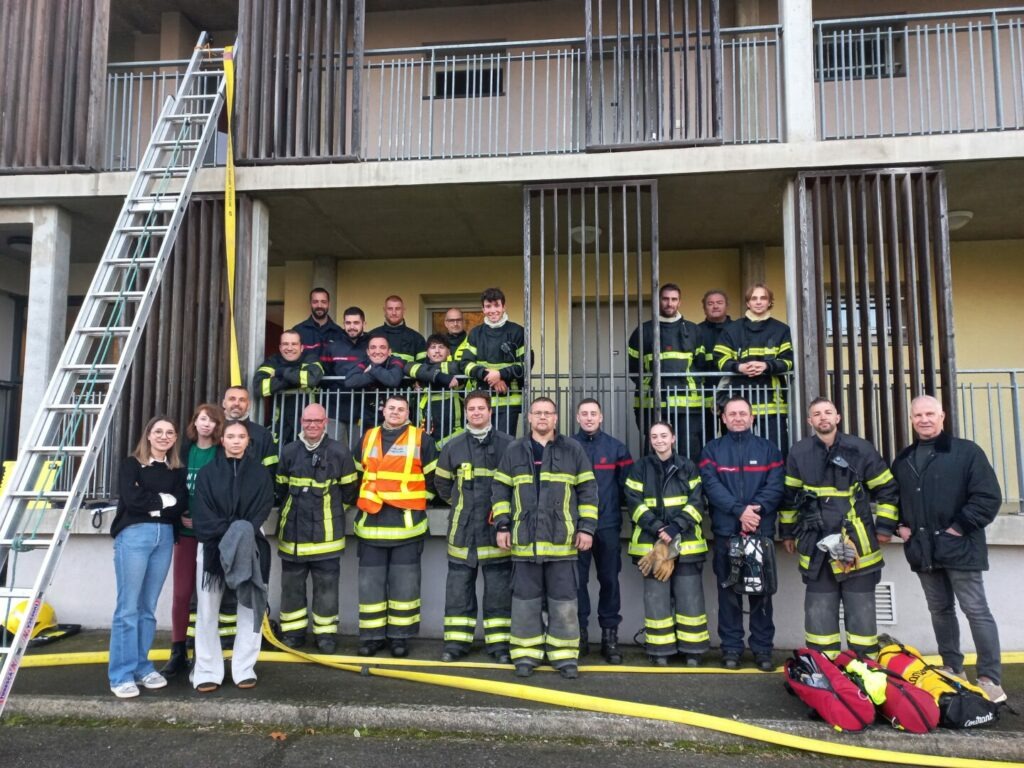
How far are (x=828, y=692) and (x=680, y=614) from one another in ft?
4.23

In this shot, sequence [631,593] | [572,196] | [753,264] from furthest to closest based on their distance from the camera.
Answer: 1. [753,264]
2. [572,196]
3. [631,593]

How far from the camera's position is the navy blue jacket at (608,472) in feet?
17.6

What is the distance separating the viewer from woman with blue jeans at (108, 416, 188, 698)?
4.42 meters

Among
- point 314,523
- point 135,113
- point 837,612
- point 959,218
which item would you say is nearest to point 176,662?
point 314,523

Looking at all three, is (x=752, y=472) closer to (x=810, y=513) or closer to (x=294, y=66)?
(x=810, y=513)

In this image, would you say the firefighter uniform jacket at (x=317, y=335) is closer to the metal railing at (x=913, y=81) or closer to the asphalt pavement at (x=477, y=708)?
the asphalt pavement at (x=477, y=708)

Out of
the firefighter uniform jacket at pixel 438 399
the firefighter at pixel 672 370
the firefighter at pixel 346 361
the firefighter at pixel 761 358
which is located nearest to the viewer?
the firefighter at pixel 761 358

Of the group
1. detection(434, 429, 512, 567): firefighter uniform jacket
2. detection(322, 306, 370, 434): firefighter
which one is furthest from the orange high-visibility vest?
detection(322, 306, 370, 434): firefighter

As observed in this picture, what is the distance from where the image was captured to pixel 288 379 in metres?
6.25

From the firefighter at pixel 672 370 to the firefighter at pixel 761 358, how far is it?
28cm

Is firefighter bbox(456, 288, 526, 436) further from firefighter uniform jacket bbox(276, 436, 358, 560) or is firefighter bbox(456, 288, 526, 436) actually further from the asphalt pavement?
the asphalt pavement

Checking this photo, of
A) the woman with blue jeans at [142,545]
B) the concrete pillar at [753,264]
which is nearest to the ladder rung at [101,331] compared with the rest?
the woman with blue jeans at [142,545]

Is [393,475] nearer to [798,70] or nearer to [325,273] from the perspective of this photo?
[325,273]

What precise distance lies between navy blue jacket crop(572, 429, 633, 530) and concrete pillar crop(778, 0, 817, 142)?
316 centimetres
